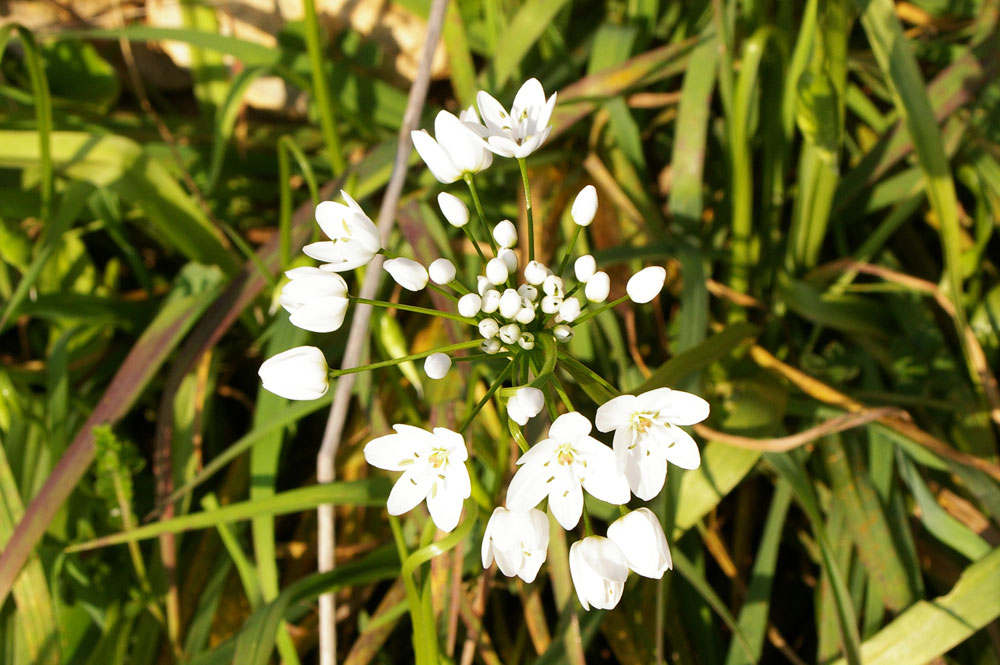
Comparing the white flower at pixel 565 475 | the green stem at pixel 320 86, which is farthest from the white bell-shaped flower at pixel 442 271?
the green stem at pixel 320 86

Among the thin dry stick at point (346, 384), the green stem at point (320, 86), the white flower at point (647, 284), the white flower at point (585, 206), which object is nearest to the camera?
the white flower at point (647, 284)

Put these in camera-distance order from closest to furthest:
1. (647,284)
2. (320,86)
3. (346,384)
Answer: (647,284) → (346,384) → (320,86)

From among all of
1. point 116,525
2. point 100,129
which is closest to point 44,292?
point 100,129

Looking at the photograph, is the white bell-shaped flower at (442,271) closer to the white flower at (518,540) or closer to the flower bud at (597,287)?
the flower bud at (597,287)

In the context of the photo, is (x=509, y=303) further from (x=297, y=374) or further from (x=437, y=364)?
(x=297, y=374)

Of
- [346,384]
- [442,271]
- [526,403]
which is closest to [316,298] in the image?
[442,271]

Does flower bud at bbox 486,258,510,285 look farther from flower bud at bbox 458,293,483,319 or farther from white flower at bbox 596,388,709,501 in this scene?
white flower at bbox 596,388,709,501

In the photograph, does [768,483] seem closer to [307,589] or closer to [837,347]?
[837,347]
